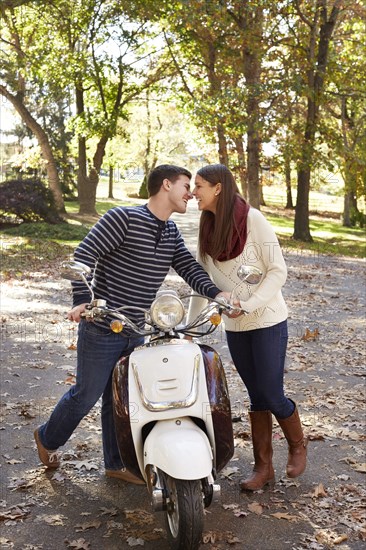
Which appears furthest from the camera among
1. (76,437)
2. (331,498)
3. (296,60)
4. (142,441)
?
(296,60)

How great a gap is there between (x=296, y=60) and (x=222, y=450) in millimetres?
19431

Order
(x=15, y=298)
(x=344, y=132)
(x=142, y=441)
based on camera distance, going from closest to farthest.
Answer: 1. (x=142, y=441)
2. (x=15, y=298)
3. (x=344, y=132)

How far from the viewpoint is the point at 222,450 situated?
11.9 ft

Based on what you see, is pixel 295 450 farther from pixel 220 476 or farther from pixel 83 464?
pixel 83 464

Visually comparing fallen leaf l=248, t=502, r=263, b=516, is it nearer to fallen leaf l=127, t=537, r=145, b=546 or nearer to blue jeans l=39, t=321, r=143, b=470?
fallen leaf l=127, t=537, r=145, b=546

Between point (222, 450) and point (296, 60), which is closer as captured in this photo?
point (222, 450)

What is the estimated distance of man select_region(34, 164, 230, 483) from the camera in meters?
3.87

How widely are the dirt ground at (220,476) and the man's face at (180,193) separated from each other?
5.41 ft

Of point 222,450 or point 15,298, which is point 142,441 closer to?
point 222,450

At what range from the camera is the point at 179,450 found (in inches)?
130

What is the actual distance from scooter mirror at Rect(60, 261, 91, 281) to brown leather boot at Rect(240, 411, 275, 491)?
154 cm

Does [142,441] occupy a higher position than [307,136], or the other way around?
[307,136]

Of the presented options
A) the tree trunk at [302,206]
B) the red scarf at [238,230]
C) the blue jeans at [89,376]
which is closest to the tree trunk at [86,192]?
the tree trunk at [302,206]

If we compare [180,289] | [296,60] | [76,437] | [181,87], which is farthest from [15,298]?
[181,87]
